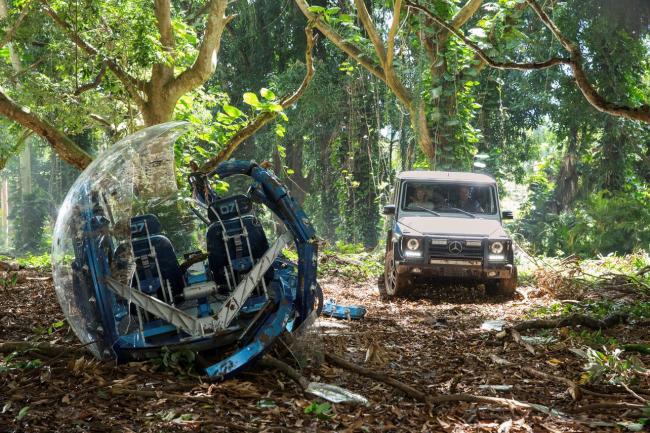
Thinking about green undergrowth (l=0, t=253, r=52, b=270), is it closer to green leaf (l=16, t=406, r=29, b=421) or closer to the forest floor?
the forest floor

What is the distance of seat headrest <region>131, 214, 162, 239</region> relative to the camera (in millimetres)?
6547

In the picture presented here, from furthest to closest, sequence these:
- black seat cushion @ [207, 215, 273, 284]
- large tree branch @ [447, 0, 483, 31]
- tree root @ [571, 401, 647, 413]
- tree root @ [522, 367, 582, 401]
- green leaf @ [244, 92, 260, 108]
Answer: large tree branch @ [447, 0, 483, 31], green leaf @ [244, 92, 260, 108], black seat cushion @ [207, 215, 273, 284], tree root @ [522, 367, 582, 401], tree root @ [571, 401, 647, 413]

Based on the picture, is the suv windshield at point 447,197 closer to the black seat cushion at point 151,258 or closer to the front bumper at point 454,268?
the front bumper at point 454,268

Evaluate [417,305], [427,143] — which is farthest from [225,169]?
[427,143]

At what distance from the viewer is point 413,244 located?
10867 millimetres

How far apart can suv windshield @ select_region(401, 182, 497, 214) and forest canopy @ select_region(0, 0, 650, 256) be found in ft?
8.11

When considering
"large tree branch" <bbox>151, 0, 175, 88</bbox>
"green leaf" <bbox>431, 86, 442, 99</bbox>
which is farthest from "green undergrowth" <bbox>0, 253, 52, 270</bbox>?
"green leaf" <bbox>431, 86, 442, 99</bbox>

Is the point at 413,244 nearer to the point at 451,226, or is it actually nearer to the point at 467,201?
the point at 451,226

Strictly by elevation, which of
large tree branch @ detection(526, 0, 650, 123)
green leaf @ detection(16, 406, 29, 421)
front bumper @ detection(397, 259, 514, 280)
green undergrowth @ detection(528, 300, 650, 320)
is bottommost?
green undergrowth @ detection(528, 300, 650, 320)

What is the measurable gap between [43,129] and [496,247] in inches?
272

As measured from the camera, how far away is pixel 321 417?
4914mm

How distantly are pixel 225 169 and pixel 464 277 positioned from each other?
5.53 metres

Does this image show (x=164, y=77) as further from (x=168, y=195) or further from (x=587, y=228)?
(x=587, y=228)

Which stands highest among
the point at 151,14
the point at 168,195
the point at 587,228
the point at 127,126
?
the point at 151,14
